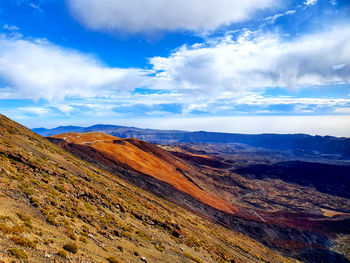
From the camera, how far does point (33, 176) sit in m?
16.2

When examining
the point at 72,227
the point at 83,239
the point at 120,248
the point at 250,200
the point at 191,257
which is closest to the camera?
the point at 83,239

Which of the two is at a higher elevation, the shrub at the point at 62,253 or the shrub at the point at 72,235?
the shrub at the point at 62,253

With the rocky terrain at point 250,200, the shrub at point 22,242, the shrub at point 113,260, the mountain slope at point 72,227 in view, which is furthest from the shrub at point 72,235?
the rocky terrain at point 250,200

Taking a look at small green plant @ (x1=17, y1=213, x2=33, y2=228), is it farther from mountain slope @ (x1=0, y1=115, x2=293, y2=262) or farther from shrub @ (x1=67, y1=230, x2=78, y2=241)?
shrub @ (x1=67, y1=230, x2=78, y2=241)

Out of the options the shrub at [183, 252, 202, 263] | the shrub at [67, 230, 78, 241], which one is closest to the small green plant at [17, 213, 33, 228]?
the shrub at [67, 230, 78, 241]

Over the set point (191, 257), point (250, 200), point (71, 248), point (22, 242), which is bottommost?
point (250, 200)

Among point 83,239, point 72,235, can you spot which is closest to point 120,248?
point 83,239

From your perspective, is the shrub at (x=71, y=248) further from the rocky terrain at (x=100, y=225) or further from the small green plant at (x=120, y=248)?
the small green plant at (x=120, y=248)

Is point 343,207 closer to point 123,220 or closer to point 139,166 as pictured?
point 139,166

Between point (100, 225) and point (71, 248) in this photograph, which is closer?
point (71, 248)

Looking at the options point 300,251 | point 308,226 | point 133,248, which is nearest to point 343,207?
point 308,226

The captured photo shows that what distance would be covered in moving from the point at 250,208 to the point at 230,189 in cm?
1594

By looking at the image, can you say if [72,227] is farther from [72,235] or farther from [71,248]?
[71,248]

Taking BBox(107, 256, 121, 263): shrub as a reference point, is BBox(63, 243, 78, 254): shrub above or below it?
above
